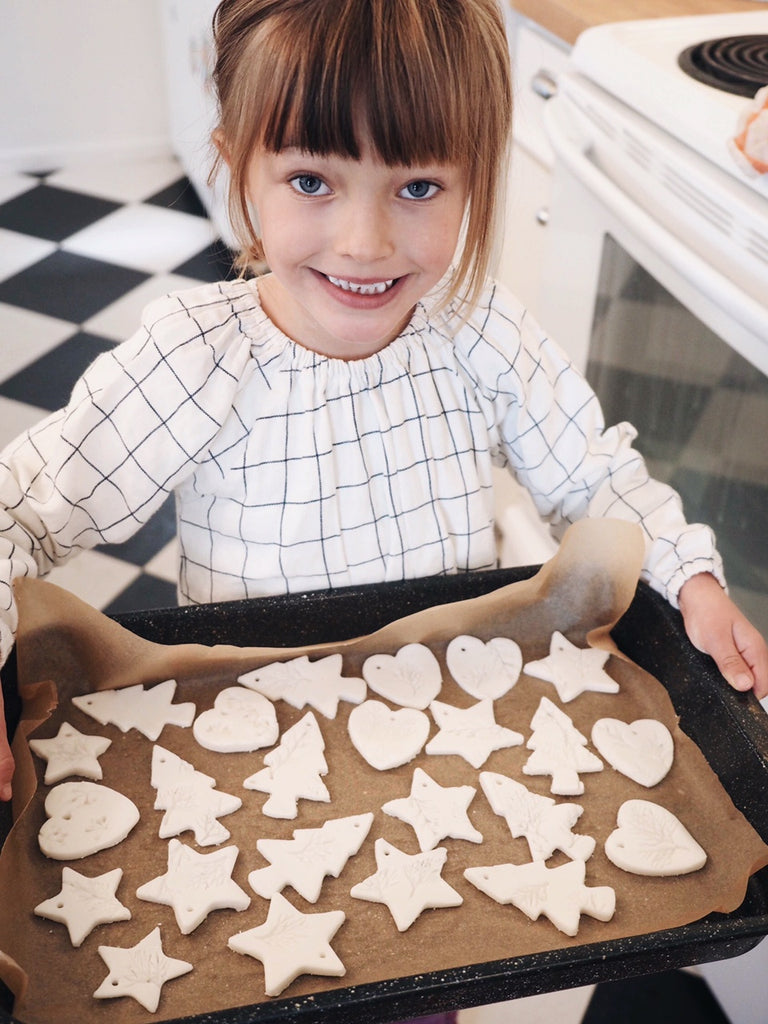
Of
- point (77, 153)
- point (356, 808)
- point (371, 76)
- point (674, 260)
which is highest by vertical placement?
point (371, 76)

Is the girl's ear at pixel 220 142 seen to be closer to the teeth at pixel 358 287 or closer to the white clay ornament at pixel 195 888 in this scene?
the teeth at pixel 358 287

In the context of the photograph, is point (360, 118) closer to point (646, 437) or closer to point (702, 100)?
point (702, 100)

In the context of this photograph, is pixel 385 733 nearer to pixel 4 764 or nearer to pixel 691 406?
pixel 4 764

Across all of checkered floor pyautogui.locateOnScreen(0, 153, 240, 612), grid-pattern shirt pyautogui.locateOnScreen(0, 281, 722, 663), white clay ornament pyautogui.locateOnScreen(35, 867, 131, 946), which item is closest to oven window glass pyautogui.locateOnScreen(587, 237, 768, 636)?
grid-pattern shirt pyautogui.locateOnScreen(0, 281, 722, 663)

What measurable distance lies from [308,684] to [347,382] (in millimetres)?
269

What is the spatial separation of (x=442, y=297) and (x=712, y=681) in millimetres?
418

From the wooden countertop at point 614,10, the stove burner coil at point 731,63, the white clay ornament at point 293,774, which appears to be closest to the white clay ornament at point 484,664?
the white clay ornament at point 293,774

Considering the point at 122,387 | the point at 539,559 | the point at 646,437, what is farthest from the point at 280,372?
the point at 539,559

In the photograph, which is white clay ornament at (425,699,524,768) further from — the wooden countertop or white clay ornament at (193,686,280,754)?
the wooden countertop

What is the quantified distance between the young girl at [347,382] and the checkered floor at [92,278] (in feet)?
2.71

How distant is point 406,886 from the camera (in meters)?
0.73

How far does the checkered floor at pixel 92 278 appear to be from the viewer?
180cm

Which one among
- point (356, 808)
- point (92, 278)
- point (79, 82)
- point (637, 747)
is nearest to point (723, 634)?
point (637, 747)

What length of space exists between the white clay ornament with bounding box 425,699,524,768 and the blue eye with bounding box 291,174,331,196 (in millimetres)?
430
